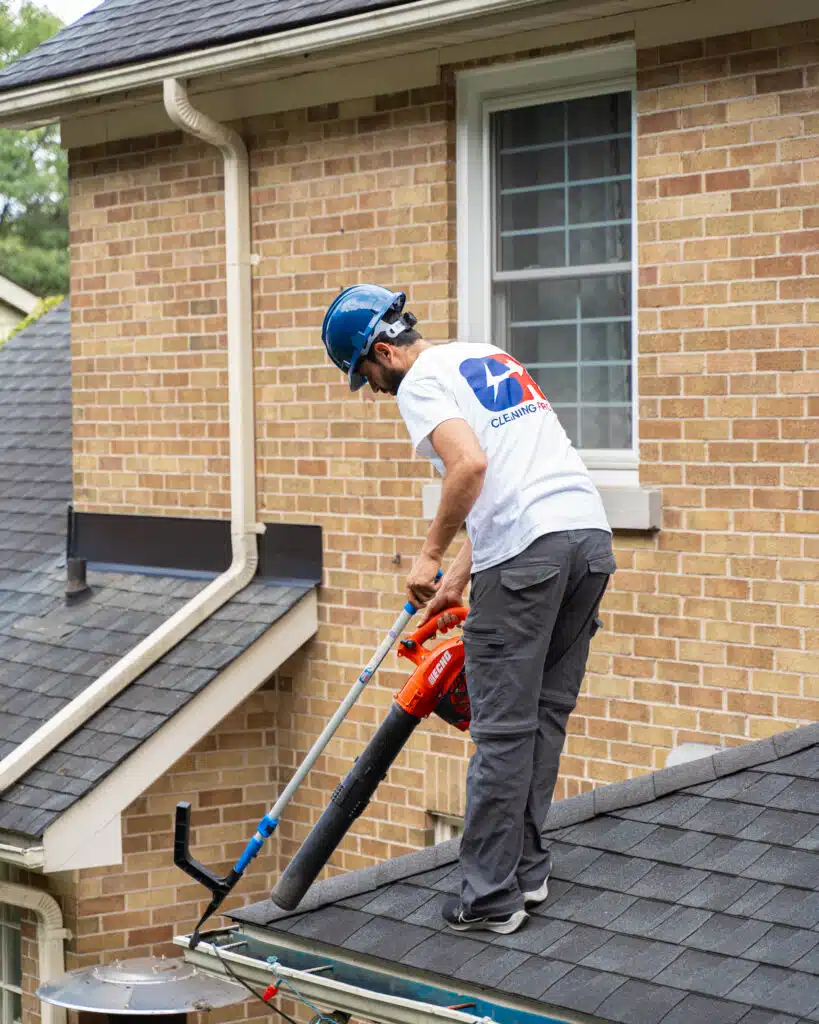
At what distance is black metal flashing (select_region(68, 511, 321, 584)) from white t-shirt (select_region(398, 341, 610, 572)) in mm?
3505

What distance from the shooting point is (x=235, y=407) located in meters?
8.63

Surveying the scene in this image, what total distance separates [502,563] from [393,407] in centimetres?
319

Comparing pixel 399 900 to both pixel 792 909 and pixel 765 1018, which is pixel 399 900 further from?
pixel 765 1018

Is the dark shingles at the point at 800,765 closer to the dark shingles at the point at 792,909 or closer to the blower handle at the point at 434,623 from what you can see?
the dark shingles at the point at 792,909

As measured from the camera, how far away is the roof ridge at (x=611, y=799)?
5.41 m

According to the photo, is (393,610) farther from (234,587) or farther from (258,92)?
(258,92)

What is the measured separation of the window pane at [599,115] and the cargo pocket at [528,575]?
10.0 ft

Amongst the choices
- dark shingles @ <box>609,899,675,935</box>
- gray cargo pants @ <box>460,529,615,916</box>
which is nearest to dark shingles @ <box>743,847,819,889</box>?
dark shingles @ <box>609,899,675,935</box>

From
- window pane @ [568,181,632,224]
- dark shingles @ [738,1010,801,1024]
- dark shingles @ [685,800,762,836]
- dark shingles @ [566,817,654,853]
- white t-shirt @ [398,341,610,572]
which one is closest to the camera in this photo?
dark shingles @ [738,1010,801,1024]

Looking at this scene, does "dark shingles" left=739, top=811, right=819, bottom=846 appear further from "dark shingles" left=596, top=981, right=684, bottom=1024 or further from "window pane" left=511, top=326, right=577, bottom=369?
"window pane" left=511, top=326, right=577, bottom=369

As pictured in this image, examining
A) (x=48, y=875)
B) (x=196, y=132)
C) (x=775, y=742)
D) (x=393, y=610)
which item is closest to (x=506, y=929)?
(x=775, y=742)

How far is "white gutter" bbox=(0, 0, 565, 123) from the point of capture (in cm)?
705

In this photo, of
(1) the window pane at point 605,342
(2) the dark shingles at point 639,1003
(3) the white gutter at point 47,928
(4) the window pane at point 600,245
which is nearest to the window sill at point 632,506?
(1) the window pane at point 605,342

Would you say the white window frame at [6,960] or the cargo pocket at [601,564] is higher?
the cargo pocket at [601,564]
